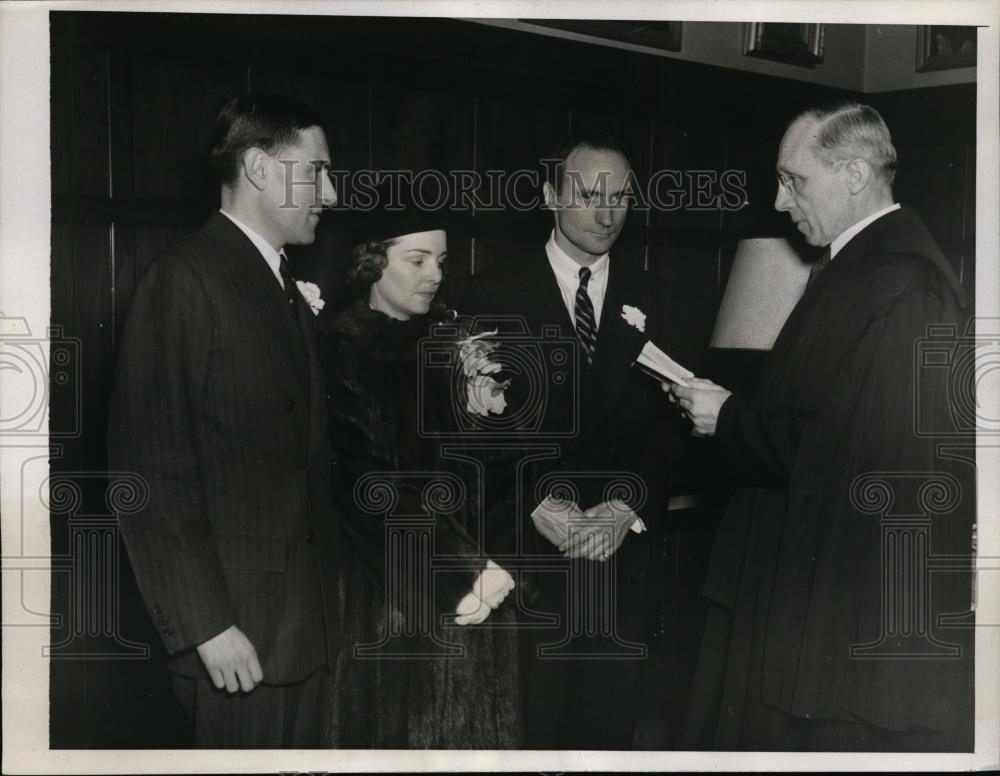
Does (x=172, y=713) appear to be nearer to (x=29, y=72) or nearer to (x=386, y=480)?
(x=386, y=480)

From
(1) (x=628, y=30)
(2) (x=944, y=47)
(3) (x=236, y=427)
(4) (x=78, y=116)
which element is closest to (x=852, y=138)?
(2) (x=944, y=47)

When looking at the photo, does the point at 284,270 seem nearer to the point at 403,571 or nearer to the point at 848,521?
the point at 403,571

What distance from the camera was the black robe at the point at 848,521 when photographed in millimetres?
2432

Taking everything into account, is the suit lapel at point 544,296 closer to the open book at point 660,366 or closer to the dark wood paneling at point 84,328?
the open book at point 660,366

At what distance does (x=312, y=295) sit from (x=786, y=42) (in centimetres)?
130

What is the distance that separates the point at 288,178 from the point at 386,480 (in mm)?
734

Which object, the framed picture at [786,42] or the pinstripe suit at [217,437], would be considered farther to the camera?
the framed picture at [786,42]

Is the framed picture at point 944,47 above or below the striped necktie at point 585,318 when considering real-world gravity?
above

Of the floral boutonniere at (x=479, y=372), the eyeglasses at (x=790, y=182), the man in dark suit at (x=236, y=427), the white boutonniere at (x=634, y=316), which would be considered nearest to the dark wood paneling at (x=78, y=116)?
the man in dark suit at (x=236, y=427)

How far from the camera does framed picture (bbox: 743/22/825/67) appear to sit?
246cm

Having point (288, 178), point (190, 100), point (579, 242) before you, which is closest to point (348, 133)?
point (288, 178)

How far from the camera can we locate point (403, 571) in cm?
242

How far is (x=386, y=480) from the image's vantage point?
2379mm

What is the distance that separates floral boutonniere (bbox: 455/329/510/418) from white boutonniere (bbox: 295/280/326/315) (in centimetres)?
34
